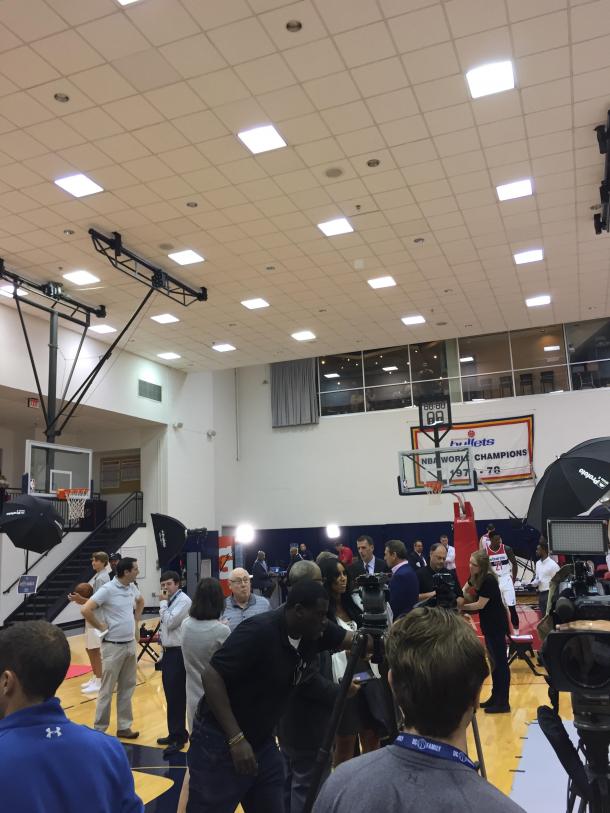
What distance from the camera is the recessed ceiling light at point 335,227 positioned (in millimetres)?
9539

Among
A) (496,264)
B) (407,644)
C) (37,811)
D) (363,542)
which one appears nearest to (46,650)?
(37,811)

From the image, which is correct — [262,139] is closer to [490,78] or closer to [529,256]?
[490,78]

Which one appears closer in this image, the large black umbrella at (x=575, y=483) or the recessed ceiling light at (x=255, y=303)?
the large black umbrella at (x=575, y=483)

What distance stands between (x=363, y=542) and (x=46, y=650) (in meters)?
5.68

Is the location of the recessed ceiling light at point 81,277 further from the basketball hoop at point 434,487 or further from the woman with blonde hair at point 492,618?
the basketball hoop at point 434,487

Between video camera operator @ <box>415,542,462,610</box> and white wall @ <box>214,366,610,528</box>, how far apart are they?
11.2 m

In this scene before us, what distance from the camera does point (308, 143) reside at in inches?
302

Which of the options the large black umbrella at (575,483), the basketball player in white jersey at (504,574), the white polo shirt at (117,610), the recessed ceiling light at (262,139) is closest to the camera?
the large black umbrella at (575,483)

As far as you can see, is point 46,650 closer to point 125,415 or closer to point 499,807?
point 499,807

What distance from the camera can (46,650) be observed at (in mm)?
1785

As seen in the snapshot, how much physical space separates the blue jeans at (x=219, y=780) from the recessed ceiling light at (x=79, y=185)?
7.26 m

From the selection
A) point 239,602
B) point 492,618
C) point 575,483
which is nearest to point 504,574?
point 492,618

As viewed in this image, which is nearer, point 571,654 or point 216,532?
point 571,654

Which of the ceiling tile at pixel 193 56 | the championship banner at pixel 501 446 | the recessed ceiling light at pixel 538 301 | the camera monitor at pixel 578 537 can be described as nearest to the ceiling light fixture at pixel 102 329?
the ceiling tile at pixel 193 56
